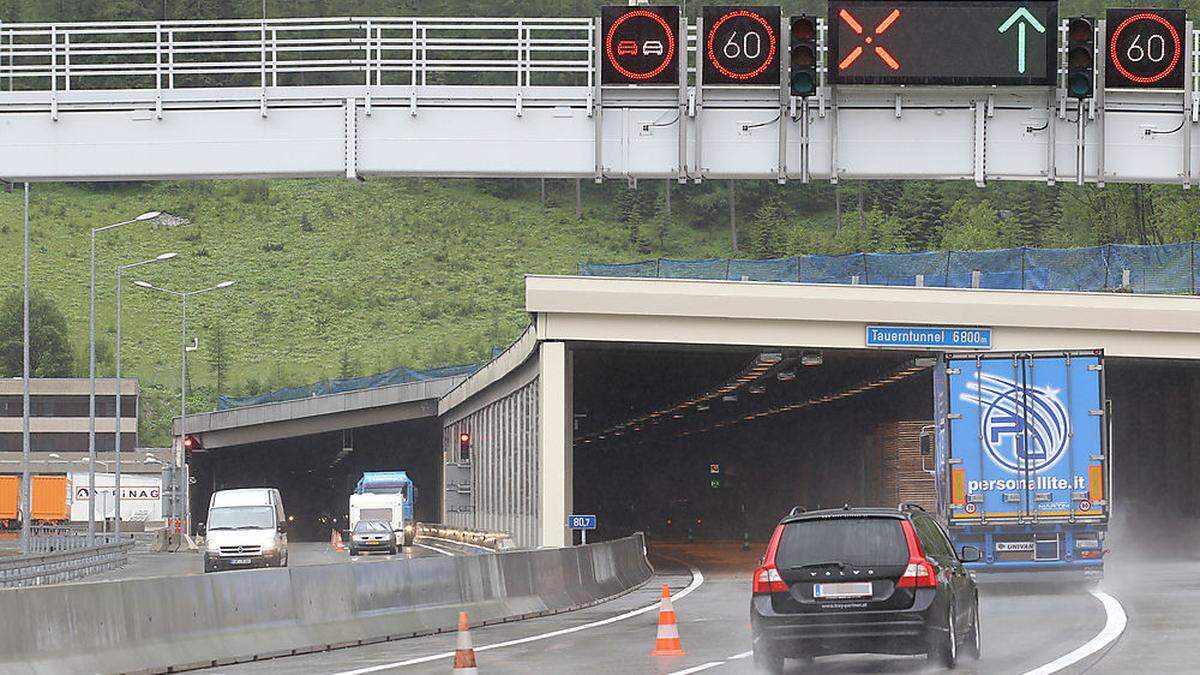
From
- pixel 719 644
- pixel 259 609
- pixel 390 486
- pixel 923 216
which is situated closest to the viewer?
pixel 259 609

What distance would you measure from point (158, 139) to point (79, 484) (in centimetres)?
7481

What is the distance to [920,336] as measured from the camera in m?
46.0

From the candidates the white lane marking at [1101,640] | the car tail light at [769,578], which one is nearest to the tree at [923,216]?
the white lane marking at [1101,640]

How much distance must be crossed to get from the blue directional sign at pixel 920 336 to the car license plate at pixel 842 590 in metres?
28.5

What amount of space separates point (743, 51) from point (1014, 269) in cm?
3107

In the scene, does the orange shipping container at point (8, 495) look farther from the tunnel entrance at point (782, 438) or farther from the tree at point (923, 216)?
the tree at point (923, 216)

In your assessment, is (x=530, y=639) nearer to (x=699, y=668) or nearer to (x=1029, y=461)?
(x=699, y=668)

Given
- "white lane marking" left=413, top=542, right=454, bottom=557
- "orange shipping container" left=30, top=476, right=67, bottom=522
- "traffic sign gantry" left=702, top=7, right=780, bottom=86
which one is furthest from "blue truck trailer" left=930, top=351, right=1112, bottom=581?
"orange shipping container" left=30, top=476, right=67, bottom=522

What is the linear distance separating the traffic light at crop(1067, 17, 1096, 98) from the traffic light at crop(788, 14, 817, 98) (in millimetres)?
2623

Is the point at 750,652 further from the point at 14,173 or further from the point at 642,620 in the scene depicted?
the point at 14,173

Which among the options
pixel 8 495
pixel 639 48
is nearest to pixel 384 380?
pixel 8 495

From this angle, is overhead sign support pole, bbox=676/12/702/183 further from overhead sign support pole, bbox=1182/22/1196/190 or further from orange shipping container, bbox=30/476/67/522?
orange shipping container, bbox=30/476/67/522

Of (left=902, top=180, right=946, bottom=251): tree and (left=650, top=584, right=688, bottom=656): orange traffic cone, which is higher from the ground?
(left=902, top=180, right=946, bottom=251): tree

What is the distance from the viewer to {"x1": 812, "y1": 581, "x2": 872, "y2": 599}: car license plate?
58.2ft
